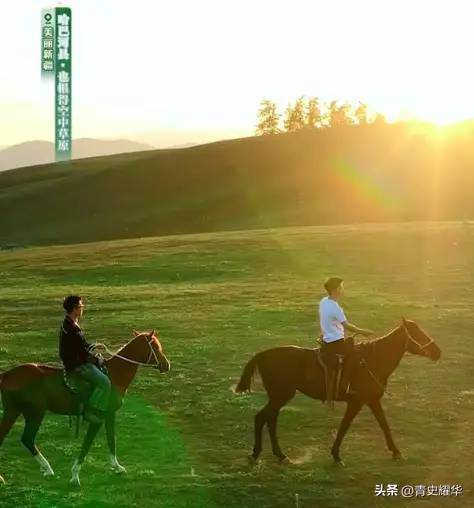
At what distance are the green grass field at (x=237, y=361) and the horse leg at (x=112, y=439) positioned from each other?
0.38 metres

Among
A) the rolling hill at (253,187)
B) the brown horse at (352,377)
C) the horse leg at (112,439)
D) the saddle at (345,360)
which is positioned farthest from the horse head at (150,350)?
the rolling hill at (253,187)

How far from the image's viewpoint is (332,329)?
52.9 ft

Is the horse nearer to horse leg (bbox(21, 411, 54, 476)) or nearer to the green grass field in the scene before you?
horse leg (bbox(21, 411, 54, 476))

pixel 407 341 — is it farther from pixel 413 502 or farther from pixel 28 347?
pixel 28 347

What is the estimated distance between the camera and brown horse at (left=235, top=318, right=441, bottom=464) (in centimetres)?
1658

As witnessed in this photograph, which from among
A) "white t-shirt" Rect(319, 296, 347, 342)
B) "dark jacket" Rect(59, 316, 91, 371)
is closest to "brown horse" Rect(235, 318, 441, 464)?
"white t-shirt" Rect(319, 296, 347, 342)

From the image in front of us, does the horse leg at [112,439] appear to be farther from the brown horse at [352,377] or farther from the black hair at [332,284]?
the black hair at [332,284]

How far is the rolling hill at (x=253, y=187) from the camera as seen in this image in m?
102

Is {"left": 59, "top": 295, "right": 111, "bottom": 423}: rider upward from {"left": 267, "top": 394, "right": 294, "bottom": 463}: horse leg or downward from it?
upward

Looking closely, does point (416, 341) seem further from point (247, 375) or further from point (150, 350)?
point (150, 350)

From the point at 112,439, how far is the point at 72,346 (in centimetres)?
227

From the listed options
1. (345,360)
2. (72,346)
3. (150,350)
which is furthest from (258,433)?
(72,346)

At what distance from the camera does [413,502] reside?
1473 cm

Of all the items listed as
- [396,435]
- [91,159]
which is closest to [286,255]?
[396,435]
